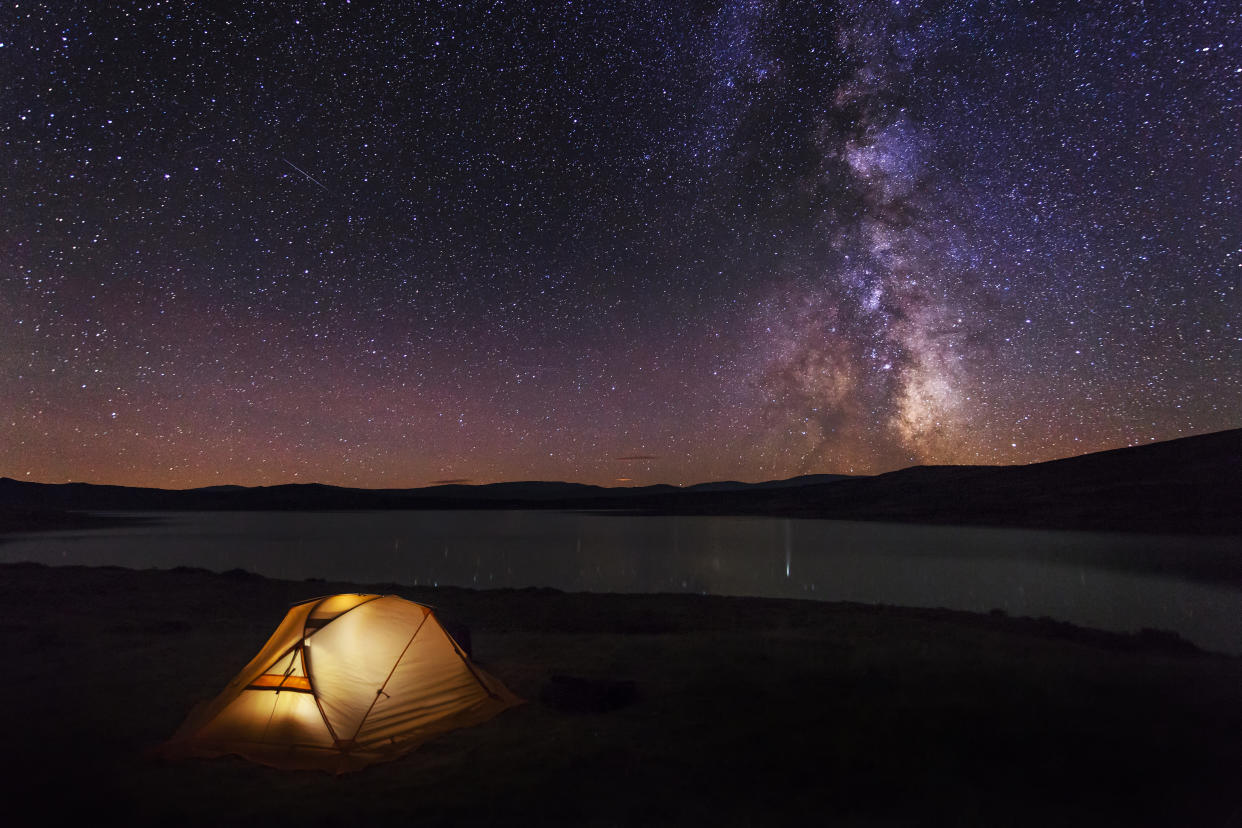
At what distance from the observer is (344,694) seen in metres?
7.73

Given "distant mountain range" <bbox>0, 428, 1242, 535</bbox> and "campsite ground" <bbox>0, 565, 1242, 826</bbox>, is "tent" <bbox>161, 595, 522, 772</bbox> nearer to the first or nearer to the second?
"campsite ground" <bbox>0, 565, 1242, 826</bbox>

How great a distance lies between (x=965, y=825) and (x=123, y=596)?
22.4 m

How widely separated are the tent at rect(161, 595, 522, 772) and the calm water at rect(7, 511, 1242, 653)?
1775 centimetres

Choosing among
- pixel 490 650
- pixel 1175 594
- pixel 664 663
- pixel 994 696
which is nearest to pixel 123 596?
pixel 490 650

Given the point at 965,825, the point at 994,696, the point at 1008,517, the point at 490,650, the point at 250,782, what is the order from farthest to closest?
the point at 1008,517
the point at 490,650
the point at 994,696
the point at 250,782
the point at 965,825

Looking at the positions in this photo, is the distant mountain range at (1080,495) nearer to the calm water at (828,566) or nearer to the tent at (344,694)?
the calm water at (828,566)

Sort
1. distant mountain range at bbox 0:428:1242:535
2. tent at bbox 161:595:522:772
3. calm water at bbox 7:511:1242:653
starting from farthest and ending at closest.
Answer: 1. distant mountain range at bbox 0:428:1242:535
2. calm water at bbox 7:511:1242:653
3. tent at bbox 161:595:522:772

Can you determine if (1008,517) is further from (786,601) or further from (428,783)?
(428,783)

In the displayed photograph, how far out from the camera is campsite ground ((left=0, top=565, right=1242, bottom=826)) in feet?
19.7

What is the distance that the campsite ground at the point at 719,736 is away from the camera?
6004 mm

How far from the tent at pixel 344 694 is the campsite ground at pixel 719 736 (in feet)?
1.08

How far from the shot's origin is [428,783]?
659 centimetres

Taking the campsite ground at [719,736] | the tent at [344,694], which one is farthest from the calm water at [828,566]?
the tent at [344,694]

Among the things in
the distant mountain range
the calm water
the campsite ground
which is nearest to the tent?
the campsite ground
